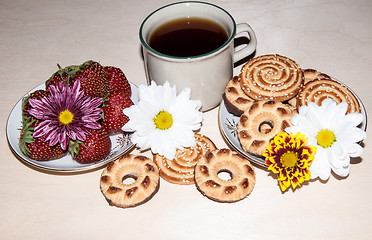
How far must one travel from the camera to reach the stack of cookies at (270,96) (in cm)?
110

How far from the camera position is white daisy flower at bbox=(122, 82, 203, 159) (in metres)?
1.12

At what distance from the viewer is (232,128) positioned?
3.94 ft

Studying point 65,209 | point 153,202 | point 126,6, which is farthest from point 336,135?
point 126,6

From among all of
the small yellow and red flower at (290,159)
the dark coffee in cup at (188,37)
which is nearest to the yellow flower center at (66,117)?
the dark coffee in cup at (188,37)

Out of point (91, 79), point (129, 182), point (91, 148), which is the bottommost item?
point (129, 182)

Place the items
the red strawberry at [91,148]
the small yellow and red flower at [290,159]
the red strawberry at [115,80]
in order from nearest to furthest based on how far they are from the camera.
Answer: the small yellow and red flower at [290,159], the red strawberry at [91,148], the red strawberry at [115,80]

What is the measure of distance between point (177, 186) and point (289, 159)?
34 centimetres

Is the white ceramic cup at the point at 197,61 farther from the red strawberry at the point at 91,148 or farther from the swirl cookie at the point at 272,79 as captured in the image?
the red strawberry at the point at 91,148

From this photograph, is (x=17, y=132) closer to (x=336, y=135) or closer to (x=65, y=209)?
(x=65, y=209)

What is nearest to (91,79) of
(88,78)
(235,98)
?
(88,78)

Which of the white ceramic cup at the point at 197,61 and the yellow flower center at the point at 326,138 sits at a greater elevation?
the white ceramic cup at the point at 197,61

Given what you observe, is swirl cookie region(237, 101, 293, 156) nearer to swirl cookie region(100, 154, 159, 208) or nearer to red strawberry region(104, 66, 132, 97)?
swirl cookie region(100, 154, 159, 208)

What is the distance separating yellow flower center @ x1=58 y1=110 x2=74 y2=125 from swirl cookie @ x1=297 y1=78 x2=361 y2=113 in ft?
2.27

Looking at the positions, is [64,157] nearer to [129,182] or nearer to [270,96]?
[129,182]
